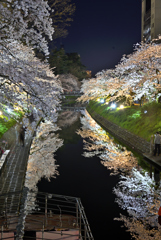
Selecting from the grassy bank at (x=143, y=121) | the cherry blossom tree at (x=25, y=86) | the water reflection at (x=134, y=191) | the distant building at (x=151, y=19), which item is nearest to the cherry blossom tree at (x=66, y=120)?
Answer: the grassy bank at (x=143, y=121)

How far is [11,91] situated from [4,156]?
688 cm

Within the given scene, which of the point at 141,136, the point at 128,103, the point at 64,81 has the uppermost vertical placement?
the point at 64,81

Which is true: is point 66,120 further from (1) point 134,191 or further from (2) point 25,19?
(2) point 25,19

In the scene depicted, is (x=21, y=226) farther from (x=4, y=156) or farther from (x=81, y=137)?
(x=81, y=137)

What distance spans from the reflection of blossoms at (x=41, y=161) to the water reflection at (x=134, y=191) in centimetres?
341

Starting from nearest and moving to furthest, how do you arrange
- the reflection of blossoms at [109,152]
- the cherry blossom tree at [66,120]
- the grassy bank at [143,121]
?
the reflection of blossoms at [109,152] → the grassy bank at [143,121] → the cherry blossom tree at [66,120]

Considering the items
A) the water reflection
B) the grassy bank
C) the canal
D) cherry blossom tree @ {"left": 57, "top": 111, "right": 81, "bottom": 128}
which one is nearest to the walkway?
the canal

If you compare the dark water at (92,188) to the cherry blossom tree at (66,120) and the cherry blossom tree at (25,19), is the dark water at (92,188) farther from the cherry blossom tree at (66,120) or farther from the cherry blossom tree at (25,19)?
the cherry blossom tree at (66,120)

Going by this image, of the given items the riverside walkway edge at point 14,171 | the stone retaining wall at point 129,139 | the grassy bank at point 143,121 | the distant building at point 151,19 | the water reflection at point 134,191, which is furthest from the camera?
the distant building at point 151,19

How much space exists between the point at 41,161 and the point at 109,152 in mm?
6243

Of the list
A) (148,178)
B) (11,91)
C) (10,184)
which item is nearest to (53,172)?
(10,184)

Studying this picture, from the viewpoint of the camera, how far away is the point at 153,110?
904 inches

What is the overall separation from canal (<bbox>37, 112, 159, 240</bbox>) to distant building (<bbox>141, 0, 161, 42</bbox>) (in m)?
55.7

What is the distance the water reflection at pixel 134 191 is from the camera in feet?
28.6
